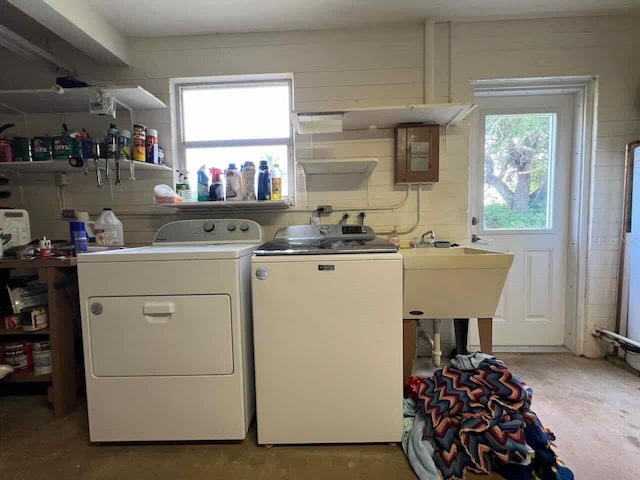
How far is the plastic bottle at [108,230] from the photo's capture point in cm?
190

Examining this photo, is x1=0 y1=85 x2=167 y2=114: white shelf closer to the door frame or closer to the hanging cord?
the hanging cord

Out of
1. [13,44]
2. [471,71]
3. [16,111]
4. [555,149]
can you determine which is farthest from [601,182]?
[16,111]

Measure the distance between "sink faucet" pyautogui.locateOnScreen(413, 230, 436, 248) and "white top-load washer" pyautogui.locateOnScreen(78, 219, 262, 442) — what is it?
3.92 feet

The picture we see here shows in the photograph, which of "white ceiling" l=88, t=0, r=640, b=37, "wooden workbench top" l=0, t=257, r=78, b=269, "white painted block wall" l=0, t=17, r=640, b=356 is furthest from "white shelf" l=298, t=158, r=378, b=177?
"wooden workbench top" l=0, t=257, r=78, b=269

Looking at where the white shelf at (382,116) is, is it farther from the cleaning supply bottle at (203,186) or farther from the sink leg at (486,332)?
the sink leg at (486,332)

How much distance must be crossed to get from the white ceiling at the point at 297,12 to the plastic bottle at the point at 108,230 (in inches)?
48.5

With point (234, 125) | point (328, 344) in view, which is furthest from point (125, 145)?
point (328, 344)

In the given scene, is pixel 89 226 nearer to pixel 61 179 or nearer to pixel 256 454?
pixel 61 179

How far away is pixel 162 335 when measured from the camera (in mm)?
1312

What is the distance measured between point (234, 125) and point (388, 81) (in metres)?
1.12

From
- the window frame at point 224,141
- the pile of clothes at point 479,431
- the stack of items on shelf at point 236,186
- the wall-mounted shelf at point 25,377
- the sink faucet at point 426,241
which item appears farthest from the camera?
the window frame at point 224,141

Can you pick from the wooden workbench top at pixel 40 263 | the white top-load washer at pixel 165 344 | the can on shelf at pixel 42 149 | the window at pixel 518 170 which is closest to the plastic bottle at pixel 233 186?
the white top-load washer at pixel 165 344

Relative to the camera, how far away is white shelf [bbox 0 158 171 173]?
1.84 meters

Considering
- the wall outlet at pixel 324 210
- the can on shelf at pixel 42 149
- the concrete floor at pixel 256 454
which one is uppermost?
the can on shelf at pixel 42 149
